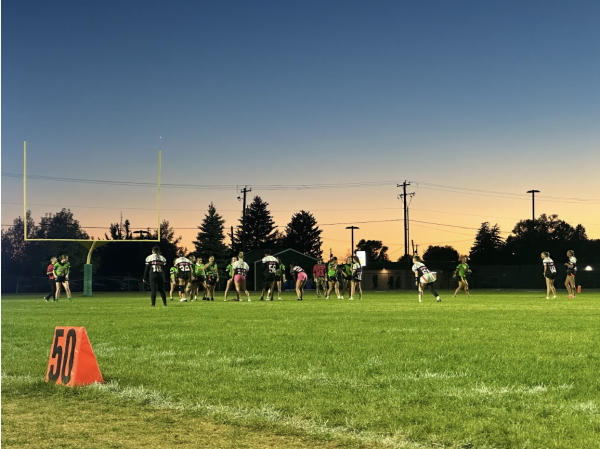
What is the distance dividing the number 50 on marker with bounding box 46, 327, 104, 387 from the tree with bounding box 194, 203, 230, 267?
8371 cm

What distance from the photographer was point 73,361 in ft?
25.5

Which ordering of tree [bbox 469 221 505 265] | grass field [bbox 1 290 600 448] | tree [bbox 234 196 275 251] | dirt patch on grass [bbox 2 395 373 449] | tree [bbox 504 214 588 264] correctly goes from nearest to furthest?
dirt patch on grass [bbox 2 395 373 449], grass field [bbox 1 290 600 448], tree [bbox 504 214 588 264], tree [bbox 469 221 505 265], tree [bbox 234 196 275 251]

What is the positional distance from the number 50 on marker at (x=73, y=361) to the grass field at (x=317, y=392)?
22 centimetres

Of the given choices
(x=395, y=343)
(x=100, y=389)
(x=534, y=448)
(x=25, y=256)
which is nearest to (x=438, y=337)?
(x=395, y=343)

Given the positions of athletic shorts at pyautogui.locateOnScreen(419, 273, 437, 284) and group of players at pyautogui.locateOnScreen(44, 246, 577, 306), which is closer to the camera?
athletic shorts at pyautogui.locateOnScreen(419, 273, 437, 284)

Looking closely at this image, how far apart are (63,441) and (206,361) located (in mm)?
3961

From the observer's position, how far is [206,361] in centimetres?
937

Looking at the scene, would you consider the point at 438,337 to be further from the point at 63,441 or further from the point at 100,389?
the point at 63,441

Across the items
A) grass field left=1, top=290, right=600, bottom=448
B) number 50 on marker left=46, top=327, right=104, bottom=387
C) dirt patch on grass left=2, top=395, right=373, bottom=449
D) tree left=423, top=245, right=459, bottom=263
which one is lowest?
dirt patch on grass left=2, top=395, right=373, bottom=449

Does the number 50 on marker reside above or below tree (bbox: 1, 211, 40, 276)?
below

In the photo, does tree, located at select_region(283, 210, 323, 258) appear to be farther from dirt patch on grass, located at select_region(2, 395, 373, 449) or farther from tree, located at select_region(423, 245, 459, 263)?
dirt patch on grass, located at select_region(2, 395, 373, 449)

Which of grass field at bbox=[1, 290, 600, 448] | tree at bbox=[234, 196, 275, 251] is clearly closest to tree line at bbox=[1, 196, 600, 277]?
tree at bbox=[234, 196, 275, 251]

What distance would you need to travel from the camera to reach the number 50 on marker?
7.71m

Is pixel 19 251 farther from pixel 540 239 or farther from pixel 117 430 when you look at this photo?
pixel 117 430
